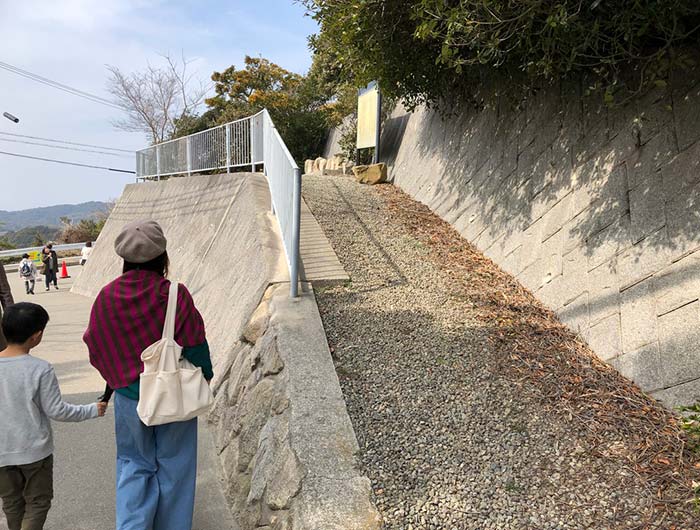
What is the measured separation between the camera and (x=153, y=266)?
238cm

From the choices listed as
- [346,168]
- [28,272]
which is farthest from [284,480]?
[28,272]

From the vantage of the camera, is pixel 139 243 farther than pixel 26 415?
No

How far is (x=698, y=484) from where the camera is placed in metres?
2.34

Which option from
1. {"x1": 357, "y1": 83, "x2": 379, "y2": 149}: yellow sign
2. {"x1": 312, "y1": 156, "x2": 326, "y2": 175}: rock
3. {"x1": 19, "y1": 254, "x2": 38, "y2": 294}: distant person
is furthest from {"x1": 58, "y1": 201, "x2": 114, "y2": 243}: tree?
{"x1": 357, "y1": 83, "x2": 379, "y2": 149}: yellow sign

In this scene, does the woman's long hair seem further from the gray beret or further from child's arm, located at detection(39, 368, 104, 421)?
child's arm, located at detection(39, 368, 104, 421)

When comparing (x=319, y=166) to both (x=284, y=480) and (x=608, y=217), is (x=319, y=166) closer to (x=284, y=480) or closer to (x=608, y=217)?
(x=608, y=217)

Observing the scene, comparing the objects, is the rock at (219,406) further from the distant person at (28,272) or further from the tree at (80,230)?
the tree at (80,230)

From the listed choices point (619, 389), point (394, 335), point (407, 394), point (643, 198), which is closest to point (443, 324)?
point (394, 335)

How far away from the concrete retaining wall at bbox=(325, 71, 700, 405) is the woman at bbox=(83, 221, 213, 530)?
9.17 ft

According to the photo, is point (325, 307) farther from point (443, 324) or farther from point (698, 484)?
A: point (698, 484)

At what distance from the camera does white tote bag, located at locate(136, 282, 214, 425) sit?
2.21 m

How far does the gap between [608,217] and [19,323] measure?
162 inches

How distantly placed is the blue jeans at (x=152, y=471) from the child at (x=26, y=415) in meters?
0.27

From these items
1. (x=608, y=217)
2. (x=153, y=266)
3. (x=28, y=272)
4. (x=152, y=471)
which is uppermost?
(x=608, y=217)
